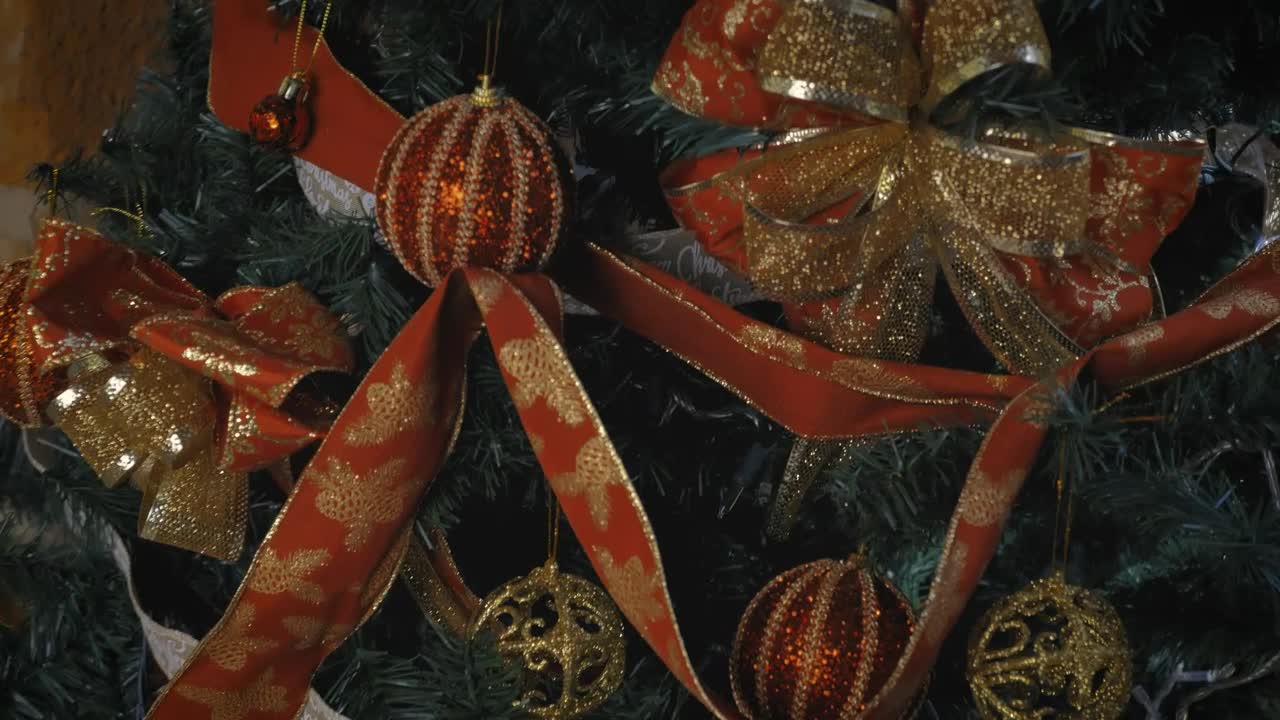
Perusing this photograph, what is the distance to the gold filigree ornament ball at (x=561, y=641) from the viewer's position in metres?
0.58

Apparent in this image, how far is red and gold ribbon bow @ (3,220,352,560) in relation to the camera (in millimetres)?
610

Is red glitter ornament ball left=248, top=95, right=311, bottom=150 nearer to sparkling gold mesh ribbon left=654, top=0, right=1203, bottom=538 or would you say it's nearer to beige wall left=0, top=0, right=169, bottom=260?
sparkling gold mesh ribbon left=654, top=0, right=1203, bottom=538

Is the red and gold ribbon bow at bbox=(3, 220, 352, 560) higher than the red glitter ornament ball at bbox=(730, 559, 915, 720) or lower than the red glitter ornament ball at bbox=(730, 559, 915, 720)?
higher

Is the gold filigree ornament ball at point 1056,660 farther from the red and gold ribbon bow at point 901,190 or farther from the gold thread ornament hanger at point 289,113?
the gold thread ornament hanger at point 289,113

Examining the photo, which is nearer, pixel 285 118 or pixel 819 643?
pixel 819 643

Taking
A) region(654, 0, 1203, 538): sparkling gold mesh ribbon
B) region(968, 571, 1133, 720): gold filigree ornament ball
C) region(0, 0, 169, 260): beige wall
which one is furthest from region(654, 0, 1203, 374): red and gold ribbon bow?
region(0, 0, 169, 260): beige wall

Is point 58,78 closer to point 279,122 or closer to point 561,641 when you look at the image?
point 279,122

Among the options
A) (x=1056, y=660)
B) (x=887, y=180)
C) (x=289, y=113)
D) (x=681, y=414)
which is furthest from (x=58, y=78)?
(x=1056, y=660)

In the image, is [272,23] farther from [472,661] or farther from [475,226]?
[472,661]

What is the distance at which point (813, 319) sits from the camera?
64 centimetres

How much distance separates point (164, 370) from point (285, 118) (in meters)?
0.15

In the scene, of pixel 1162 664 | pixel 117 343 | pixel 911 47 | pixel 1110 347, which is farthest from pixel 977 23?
pixel 117 343

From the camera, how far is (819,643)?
0.55 metres

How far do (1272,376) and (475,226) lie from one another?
1.23 ft
